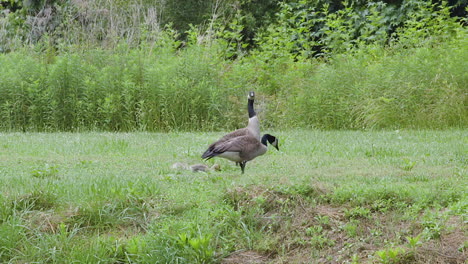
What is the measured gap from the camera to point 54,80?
13.8 metres

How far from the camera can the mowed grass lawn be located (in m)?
5.55

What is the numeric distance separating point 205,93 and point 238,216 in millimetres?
8107

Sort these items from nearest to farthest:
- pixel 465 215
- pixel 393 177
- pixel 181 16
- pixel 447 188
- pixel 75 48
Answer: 1. pixel 465 215
2. pixel 447 188
3. pixel 393 177
4. pixel 75 48
5. pixel 181 16

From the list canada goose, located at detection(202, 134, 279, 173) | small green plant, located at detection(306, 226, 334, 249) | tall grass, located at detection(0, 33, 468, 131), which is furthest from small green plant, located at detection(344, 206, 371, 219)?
tall grass, located at detection(0, 33, 468, 131)

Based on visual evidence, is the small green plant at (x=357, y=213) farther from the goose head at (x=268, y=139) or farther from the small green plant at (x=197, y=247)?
the goose head at (x=268, y=139)

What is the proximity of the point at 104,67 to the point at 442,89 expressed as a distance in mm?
7781

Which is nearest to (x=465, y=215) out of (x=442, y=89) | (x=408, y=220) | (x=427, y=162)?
(x=408, y=220)

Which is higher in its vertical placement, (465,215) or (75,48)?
(75,48)

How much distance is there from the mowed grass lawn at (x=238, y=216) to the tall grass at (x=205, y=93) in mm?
5481

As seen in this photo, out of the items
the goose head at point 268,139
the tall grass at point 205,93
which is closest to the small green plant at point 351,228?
the goose head at point 268,139

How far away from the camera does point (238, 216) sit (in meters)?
5.98

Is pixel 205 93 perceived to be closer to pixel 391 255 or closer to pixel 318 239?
pixel 318 239

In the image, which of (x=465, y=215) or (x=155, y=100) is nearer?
(x=465, y=215)

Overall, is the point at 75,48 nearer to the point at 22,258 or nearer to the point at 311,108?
the point at 311,108
